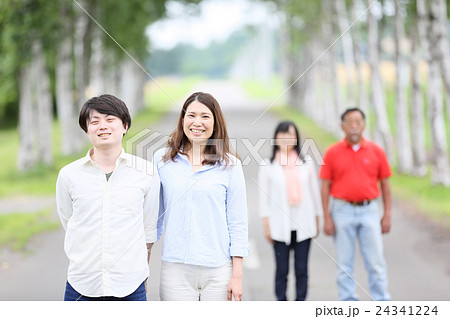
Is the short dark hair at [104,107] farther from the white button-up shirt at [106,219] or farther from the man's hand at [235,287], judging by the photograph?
the man's hand at [235,287]

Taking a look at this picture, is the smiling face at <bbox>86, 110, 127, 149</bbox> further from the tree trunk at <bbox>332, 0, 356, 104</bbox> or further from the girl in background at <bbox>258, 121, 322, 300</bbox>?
the tree trunk at <bbox>332, 0, 356, 104</bbox>

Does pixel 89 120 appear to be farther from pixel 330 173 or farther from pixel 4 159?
pixel 4 159

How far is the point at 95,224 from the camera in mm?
3186

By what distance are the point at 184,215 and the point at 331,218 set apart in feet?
8.12

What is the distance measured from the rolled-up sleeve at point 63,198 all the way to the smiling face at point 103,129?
23 centimetres

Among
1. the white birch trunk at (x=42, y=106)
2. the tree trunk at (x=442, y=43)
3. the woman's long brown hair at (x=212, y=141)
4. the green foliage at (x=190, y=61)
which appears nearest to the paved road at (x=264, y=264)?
the green foliage at (x=190, y=61)

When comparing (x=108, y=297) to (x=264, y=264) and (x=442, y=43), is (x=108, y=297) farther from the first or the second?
(x=442, y=43)

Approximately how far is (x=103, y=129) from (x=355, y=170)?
2.74 meters

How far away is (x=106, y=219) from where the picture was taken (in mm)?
3176

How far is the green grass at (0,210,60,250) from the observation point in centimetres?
870

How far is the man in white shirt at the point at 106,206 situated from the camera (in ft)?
10.4

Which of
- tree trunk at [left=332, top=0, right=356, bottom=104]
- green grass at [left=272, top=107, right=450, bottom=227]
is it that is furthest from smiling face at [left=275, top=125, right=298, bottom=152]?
tree trunk at [left=332, top=0, right=356, bottom=104]
